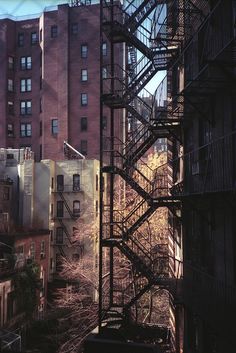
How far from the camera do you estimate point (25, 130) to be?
47.9m

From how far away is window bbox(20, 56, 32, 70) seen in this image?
4911 centimetres

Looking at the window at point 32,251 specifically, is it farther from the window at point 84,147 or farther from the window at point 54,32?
the window at point 54,32

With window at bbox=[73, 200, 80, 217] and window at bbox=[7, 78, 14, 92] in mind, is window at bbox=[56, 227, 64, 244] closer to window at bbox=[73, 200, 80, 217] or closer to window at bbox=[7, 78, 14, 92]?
window at bbox=[73, 200, 80, 217]

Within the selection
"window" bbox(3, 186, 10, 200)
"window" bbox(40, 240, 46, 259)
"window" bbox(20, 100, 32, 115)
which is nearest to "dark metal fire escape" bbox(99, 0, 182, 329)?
"window" bbox(40, 240, 46, 259)

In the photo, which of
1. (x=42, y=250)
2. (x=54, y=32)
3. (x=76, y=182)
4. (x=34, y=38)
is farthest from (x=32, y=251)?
(x=34, y=38)

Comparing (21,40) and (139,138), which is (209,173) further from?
(21,40)

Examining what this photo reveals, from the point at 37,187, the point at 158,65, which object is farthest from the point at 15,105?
the point at 158,65

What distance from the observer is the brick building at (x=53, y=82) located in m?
45.0

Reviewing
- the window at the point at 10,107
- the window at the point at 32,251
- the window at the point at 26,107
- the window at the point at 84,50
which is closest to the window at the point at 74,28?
the window at the point at 84,50

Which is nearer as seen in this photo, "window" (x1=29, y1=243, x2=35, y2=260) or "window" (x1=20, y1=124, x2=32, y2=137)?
"window" (x1=29, y1=243, x2=35, y2=260)

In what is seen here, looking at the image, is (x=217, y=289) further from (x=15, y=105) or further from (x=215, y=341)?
(x=15, y=105)

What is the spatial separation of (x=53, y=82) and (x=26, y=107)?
4593 mm

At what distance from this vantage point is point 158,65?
13.5 m

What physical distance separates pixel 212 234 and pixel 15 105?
43202 millimetres
